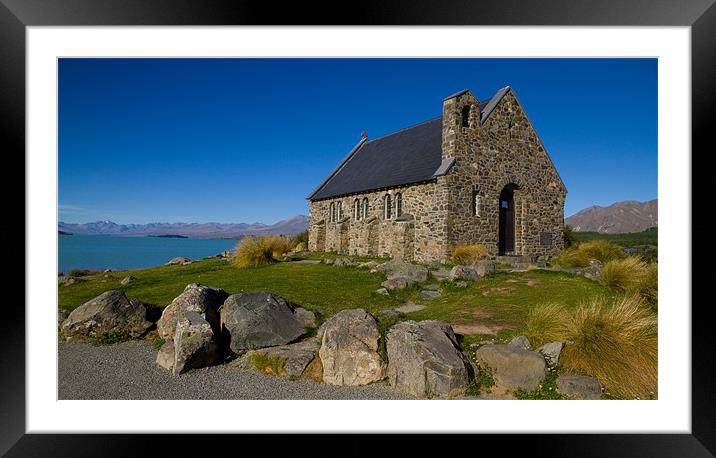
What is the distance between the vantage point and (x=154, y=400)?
4672 mm

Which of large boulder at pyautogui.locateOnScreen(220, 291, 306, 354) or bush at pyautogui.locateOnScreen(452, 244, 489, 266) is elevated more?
bush at pyautogui.locateOnScreen(452, 244, 489, 266)

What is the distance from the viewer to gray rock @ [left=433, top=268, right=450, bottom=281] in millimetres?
11420

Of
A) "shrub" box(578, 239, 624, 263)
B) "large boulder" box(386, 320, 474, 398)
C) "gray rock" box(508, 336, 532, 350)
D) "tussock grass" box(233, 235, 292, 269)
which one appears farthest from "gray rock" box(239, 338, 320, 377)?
"shrub" box(578, 239, 624, 263)

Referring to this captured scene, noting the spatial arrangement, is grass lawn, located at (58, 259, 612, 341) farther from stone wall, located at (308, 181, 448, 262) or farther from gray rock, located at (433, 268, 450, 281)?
stone wall, located at (308, 181, 448, 262)

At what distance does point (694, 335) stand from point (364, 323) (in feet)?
11.8

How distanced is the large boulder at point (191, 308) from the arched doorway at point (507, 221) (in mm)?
13611

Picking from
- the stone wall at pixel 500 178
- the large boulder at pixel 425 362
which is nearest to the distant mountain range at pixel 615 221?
the stone wall at pixel 500 178

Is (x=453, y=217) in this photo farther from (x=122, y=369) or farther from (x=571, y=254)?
(x=122, y=369)

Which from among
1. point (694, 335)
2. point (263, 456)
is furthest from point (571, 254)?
point (263, 456)

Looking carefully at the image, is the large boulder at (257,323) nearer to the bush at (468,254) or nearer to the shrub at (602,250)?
the bush at (468,254)

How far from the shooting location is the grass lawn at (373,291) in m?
7.65

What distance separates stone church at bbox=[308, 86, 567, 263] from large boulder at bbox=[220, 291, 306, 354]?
981 cm

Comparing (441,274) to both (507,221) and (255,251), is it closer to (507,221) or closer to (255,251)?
(507,221)
